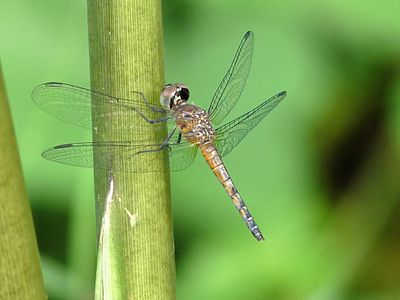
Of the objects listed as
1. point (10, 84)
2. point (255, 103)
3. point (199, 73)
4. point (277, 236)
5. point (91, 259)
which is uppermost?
point (10, 84)

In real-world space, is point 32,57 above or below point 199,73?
above

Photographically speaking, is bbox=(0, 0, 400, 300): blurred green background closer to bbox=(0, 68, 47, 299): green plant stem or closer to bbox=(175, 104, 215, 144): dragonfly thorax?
bbox=(175, 104, 215, 144): dragonfly thorax

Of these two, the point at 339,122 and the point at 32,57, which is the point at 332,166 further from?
the point at 32,57

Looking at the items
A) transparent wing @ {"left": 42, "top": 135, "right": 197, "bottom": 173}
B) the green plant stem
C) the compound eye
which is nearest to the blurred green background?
the compound eye

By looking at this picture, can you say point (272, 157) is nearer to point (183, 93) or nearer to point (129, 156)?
point (183, 93)

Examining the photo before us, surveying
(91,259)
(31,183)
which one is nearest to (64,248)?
(91,259)

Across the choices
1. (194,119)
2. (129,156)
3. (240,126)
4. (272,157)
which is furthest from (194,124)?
(129,156)

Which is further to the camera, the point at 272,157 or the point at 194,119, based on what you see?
the point at 272,157
